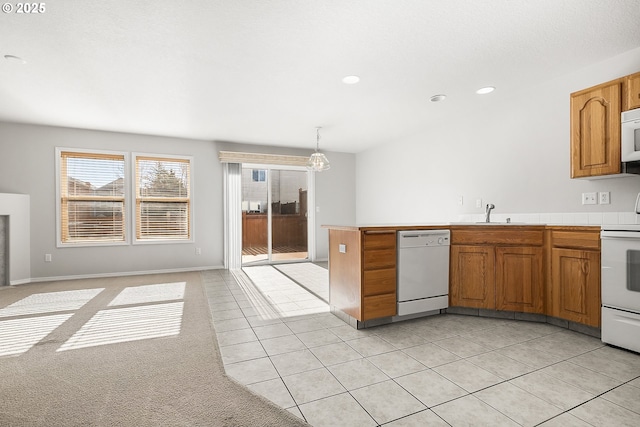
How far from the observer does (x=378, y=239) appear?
2824 millimetres

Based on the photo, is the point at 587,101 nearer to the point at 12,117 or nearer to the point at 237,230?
the point at 237,230

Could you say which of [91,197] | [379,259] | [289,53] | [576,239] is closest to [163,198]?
[91,197]

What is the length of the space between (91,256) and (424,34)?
572cm

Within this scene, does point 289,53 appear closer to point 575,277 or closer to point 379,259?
point 379,259

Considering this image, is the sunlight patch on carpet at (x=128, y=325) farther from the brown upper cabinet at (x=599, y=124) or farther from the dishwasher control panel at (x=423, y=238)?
the brown upper cabinet at (x=599, y=124)

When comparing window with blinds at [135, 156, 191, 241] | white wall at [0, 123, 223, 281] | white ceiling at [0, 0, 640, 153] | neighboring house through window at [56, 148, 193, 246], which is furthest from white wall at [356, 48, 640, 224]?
neighboring house through window at [56, 148, 193, 246]

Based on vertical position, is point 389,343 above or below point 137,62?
below

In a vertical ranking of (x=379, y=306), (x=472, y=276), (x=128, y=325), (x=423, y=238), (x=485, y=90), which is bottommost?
(x=128, y=325)

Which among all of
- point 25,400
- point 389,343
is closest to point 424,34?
point 389,343

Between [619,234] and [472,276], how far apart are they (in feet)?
3.88

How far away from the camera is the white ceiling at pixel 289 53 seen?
2.18 meters

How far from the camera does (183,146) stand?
563 centimetres

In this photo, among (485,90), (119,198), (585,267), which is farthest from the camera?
(119,198)

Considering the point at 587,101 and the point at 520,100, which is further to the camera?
the point at 520,100
